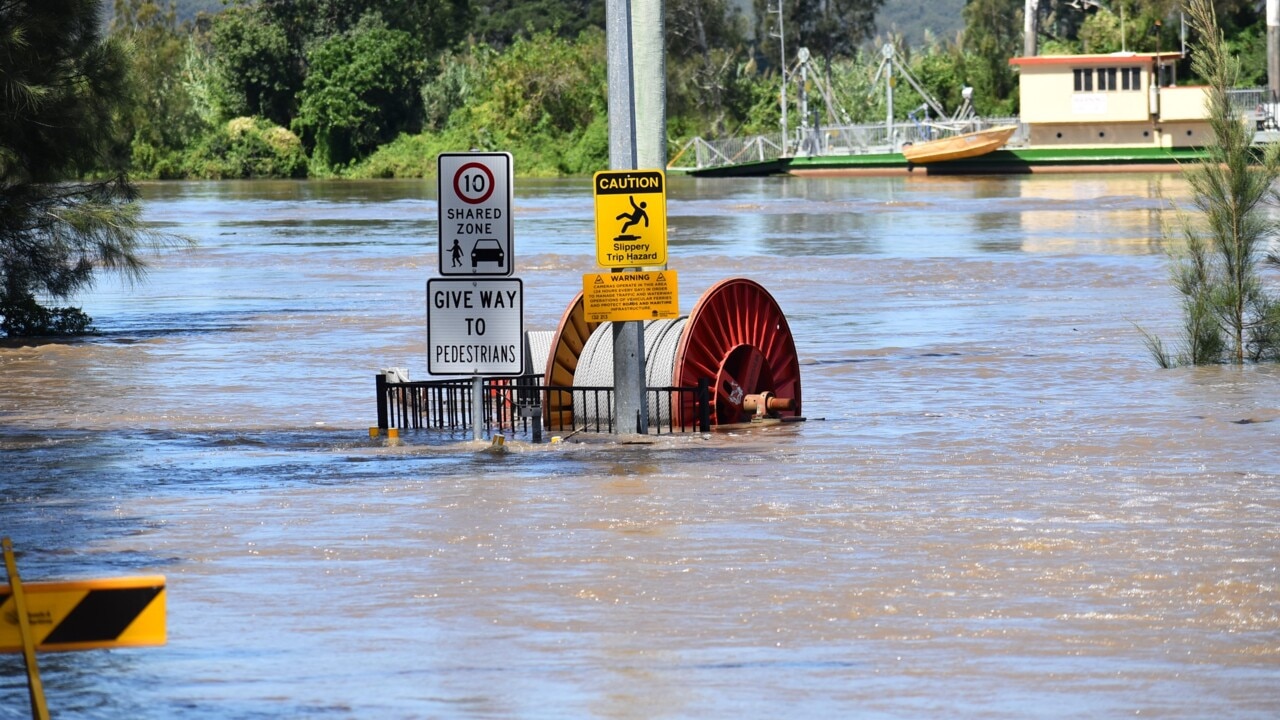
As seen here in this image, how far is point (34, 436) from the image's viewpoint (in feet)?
51.4

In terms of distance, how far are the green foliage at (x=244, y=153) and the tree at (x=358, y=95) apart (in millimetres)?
1225

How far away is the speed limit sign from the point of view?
13.6m

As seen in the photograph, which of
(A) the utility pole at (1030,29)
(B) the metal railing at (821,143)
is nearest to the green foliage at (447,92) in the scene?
(B) the metal railing at (821,143)

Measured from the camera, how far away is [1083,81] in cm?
8125

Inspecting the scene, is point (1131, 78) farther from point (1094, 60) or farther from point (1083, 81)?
point (1083, 81)

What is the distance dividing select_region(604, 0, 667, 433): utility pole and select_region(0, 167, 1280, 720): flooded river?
0.56 metres

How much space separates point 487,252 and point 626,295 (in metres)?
1.21

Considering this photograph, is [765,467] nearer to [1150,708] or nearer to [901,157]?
[1150,708]

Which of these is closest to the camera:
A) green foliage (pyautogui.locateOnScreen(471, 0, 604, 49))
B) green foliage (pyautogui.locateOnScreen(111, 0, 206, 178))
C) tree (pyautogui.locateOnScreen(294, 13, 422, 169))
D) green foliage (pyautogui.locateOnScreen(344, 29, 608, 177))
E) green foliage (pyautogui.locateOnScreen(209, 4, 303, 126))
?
green foliage (pyautogui.locateOnScreen(111, 0, 206, 178))

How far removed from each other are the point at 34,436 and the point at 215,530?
5.34 m

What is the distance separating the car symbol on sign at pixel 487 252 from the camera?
44.8 feet

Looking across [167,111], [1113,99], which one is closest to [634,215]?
[167,111]

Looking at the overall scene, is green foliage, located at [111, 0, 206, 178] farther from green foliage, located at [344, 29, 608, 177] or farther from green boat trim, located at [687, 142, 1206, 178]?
green boat trim, located at [687, 142, 1206, 178]

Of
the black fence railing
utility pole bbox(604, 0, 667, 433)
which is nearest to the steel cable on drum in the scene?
the black fence railing
